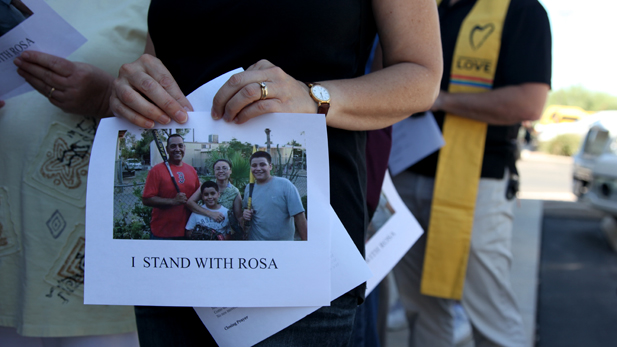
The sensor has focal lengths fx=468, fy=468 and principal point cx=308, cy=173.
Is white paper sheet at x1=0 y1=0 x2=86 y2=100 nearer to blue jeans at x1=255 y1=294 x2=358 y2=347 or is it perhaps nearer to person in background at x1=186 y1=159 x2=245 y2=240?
person in background at x1=186 y1=159 x2=245 y2=240

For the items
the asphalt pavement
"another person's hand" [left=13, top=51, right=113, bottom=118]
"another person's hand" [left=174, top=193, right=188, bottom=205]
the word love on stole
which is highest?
"another person's hand" [left=13, top=51, right=113, bottom=118]

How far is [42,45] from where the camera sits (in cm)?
114

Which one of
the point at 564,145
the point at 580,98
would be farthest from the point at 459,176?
the point at 580,98

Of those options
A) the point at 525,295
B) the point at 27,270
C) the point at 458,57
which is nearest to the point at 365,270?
the point at 27,270

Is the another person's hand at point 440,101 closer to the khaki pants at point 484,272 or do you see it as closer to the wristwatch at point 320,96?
the khaki pants at point 484,272

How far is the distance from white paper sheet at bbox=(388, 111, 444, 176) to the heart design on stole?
37cm

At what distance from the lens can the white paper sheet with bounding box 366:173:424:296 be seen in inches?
53.2

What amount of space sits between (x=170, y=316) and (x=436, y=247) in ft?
5.13

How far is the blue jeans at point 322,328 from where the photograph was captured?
2.72ft

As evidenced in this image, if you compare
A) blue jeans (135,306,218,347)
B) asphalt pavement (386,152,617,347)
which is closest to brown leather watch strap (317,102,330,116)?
blue jeans (135,306,218,347)

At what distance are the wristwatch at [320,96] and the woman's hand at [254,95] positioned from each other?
1.2 inches

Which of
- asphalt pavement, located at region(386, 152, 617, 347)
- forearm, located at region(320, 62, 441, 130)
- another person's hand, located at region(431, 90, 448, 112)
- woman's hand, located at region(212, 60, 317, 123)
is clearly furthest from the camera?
asphalt pavement, located at region(386, 152, 617, 347)

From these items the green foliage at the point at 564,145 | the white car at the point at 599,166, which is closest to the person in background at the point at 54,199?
the white car at the point at 599,166

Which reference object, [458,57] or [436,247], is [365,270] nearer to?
[436,247]
